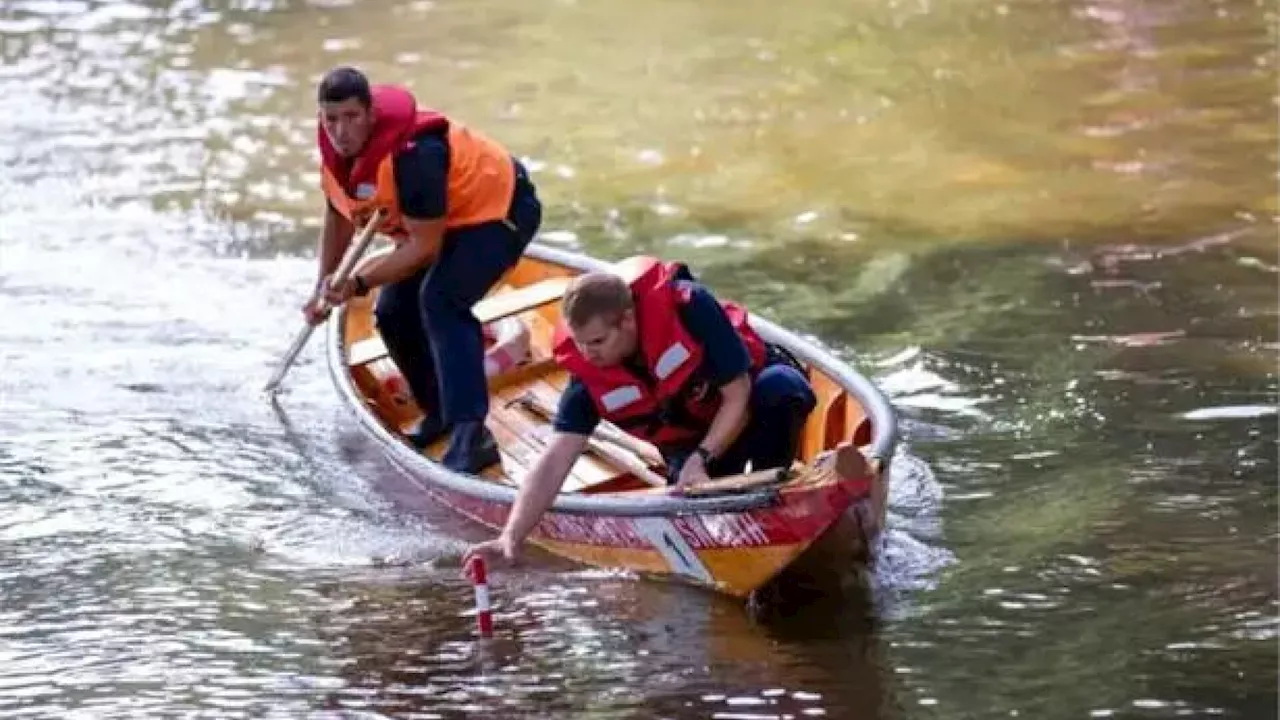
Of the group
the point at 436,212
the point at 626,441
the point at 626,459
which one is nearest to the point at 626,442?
the point at 626,441

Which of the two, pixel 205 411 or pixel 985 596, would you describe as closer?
pixel 985 596

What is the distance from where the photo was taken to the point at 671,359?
18.7 feet

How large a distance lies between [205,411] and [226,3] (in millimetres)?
8601

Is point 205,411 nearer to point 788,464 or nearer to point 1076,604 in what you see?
point 788,464

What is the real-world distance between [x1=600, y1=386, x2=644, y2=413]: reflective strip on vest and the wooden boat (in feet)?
0.84

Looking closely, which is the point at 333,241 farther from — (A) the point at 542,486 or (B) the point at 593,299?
(B) the point at 593,299

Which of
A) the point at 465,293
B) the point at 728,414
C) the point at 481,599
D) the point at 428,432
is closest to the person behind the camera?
the point at 481,599

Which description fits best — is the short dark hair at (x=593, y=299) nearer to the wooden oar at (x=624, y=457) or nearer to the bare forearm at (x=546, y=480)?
the bare forearm at (x=546, y=480)

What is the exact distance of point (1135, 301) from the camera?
28.1 feet

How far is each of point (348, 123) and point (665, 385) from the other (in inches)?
59.4

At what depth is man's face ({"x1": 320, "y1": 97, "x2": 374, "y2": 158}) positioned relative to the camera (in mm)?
6605

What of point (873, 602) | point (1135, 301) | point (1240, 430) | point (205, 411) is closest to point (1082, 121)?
point (1135, 301)

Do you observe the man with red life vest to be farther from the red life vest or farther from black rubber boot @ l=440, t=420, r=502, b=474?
the red life vest

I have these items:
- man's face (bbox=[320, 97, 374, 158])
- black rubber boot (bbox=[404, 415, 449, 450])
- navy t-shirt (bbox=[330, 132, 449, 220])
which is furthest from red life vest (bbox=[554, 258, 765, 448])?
black rubber boot (bbox=[404, 415, 449, 450])
